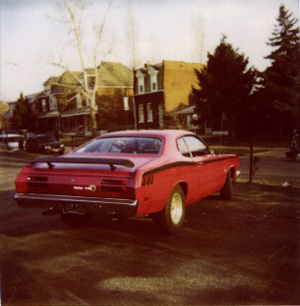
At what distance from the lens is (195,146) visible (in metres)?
5.93

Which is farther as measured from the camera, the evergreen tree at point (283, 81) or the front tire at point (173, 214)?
the evergreen tree at point (283, 81)

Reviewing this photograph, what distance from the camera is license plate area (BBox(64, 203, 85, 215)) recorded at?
4.56 m

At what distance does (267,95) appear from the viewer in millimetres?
→ 5598

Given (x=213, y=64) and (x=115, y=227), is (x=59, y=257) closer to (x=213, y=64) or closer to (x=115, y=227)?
(x=115, y=227)

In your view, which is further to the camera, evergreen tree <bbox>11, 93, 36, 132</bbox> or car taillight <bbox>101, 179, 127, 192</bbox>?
evergreen tree <bbox>11, 93, 36, 132</bbox>

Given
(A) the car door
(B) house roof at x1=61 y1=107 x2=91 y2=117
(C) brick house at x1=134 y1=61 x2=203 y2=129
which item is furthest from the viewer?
(B) house roof at x1=61 y1=107 x2=91 y2=117

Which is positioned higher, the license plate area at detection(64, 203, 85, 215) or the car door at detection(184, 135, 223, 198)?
the car door at detection(184, 135, 223, 198)

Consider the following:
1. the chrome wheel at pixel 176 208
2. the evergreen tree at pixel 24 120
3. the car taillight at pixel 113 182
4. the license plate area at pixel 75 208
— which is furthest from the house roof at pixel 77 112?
the car taillight at pixel 113 182

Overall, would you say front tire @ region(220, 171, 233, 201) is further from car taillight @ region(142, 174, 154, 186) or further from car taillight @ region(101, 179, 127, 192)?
car taillight @ region(101, 179, 127, 192)

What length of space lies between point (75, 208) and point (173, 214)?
1.38 metres

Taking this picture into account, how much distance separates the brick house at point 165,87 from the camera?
599cm

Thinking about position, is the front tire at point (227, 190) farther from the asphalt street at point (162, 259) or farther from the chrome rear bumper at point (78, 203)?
the chrome rear bumper at point (78, 203)

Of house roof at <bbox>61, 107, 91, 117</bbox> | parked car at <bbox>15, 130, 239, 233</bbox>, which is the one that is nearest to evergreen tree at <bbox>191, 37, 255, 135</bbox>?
parked car at <bbox>15, 130, 239, 233</bbox>

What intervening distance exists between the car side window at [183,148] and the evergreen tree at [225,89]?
0.50 m
